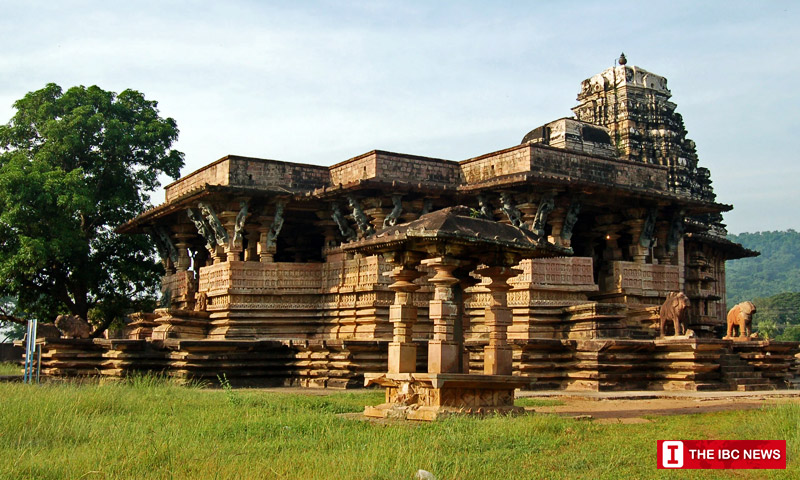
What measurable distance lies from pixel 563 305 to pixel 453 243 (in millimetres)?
9359

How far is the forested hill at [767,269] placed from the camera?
470ft

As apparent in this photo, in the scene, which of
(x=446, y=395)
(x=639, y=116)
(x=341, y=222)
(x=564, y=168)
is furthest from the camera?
(x=639, y=116)

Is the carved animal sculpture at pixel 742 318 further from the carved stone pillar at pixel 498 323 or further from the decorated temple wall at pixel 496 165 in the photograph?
the carved stone pillar at pixel 498 323

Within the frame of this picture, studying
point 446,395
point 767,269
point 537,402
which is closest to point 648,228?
point 537,402

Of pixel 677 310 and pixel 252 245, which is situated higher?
pixel 252 245

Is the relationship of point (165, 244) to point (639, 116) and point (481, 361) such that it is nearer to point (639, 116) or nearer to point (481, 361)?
point (481, 361)

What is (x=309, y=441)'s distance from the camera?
8.94 m

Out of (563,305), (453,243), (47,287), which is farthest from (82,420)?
(47,287)

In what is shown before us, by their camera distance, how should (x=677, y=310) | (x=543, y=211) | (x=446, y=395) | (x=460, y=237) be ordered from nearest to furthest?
(x=446, y=395)
(x=460, y=237)
(x=677, y=310)
(x=543, y=211)

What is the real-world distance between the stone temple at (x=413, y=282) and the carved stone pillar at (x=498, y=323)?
3703mm

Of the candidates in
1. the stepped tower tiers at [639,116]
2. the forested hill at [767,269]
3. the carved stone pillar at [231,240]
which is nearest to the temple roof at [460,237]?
the carved stone pillar at [231,240]

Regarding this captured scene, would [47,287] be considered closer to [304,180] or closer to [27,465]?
[304,180]

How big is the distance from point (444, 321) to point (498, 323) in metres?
0.94

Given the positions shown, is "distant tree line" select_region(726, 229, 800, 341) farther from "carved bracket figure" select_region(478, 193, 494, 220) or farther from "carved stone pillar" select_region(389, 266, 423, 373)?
"carved stone pillar" select_region(389, 266, 423, 373)
